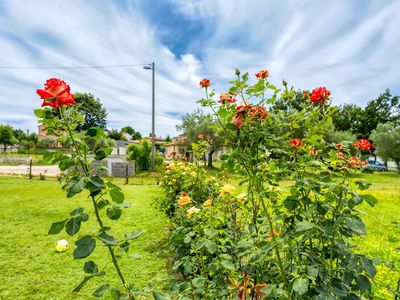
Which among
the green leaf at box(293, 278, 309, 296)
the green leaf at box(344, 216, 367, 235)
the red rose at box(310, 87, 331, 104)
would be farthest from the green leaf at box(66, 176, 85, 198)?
the red rose at box(310, 87, 331, 104)

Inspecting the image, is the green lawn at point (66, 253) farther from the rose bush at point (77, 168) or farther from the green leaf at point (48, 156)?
the green leaf at point (48, 156)

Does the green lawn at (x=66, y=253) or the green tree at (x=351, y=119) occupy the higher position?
the green tree at (x=351, y=119)

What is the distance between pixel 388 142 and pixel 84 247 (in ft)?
92.5

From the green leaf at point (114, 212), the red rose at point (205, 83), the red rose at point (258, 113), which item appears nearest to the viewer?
the green leaf at point (114, 212)

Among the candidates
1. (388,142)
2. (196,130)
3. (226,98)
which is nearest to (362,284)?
(226,98)

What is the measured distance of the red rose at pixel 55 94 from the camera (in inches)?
33.8

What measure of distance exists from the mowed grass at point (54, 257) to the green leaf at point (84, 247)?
221 millimetres

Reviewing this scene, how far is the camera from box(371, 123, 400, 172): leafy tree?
22.7m

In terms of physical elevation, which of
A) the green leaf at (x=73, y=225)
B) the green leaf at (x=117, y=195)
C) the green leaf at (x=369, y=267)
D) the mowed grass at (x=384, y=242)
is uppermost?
the green leaf at (x=117, y=195)

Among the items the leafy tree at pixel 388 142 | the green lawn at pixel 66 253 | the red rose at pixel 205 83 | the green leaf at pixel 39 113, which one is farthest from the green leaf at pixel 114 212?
the leafy tree at pixel 388 142

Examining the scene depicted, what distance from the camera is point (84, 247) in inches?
33.8

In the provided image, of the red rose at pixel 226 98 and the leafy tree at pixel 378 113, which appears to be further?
the leafy tree at pixel 378 113

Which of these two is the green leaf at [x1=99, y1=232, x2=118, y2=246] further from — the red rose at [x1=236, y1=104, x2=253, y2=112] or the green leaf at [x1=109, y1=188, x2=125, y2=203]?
the red rose at [x1=236, y1=104, x2=253, y2=112]

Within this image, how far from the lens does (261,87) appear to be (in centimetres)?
118
